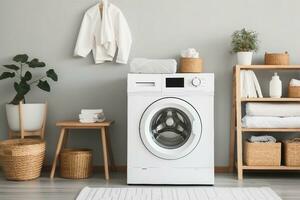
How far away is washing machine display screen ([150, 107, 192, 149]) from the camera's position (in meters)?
3.68

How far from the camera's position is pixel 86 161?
3.87 meters

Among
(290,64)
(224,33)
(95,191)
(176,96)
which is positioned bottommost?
(95,191)

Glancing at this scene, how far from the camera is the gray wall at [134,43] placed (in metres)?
4.17

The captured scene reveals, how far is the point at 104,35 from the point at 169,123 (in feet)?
3.38

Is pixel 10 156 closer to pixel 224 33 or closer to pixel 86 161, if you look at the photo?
pixel 86 161

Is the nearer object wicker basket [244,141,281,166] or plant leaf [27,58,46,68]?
wicker basket [244,141,281,166]

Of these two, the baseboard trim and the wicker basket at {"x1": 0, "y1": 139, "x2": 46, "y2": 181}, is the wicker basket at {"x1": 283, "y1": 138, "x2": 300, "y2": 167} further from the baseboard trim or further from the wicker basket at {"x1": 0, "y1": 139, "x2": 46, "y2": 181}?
the wicker basket at {"x1": 0, "y1": 139, "x2": 46, "y2": 181}

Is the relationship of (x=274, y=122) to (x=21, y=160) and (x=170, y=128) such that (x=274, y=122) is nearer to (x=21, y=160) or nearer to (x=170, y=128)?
(x=170, y=128)

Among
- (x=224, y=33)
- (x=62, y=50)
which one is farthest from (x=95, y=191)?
(x=224, y=33)

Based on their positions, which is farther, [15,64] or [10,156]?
[15,64]

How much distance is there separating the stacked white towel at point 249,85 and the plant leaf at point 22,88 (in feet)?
6.12

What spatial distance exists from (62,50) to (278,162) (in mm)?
2162

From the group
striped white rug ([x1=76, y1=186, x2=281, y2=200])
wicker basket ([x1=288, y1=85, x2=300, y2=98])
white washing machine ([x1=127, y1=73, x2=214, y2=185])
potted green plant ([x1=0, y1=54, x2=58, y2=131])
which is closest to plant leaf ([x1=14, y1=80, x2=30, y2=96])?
potted green plant ([x1=0, y1=54, x2=58, y2=131])

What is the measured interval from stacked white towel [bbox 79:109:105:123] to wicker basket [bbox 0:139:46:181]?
1.39ft
